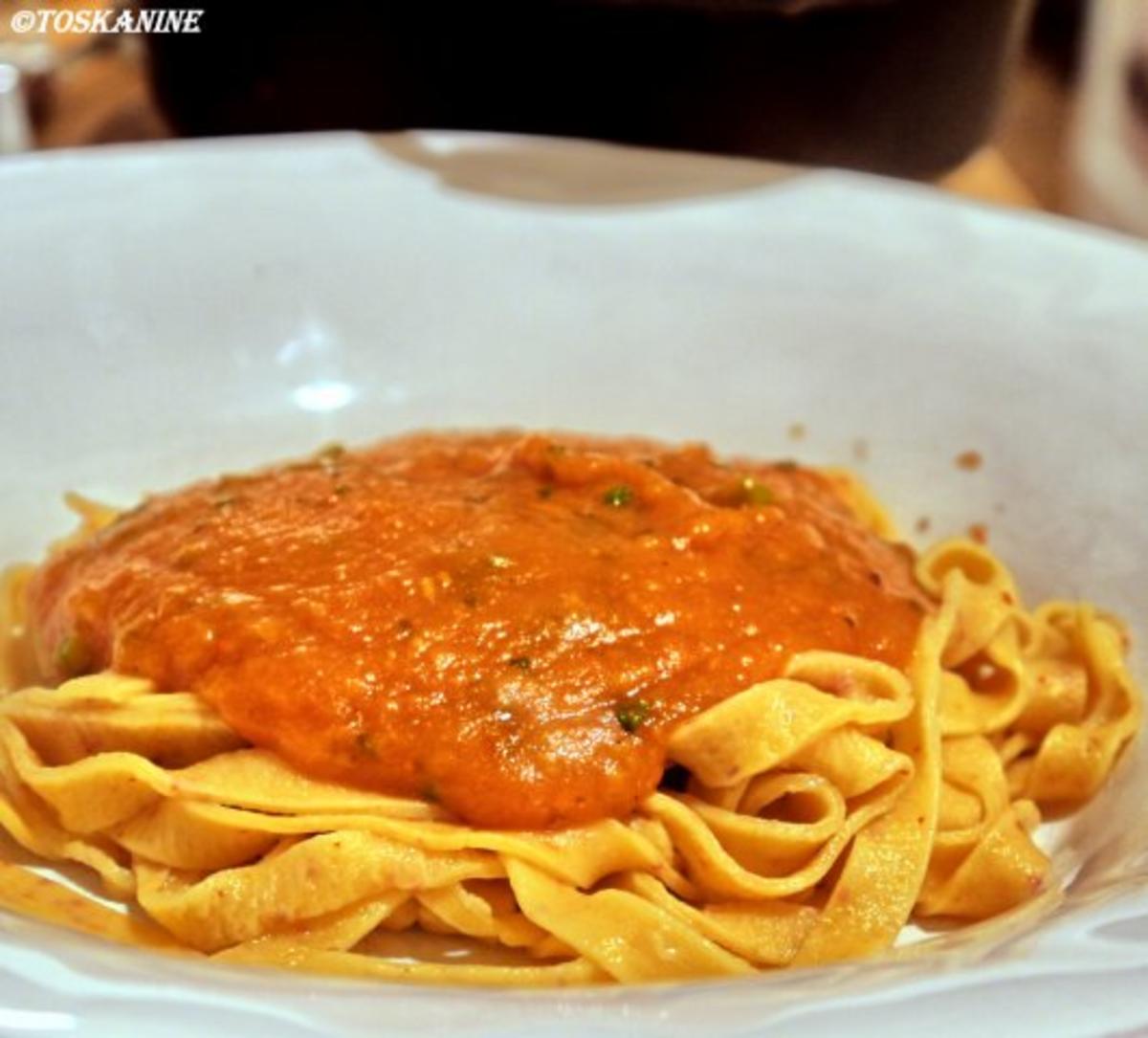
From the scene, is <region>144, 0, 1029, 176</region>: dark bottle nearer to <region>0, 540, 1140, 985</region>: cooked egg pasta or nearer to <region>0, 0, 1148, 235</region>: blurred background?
<region>0, 0, 1148, 235</region>: blurred background

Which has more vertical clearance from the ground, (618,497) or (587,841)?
(618,497)

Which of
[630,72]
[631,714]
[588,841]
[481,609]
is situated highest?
[630,72]

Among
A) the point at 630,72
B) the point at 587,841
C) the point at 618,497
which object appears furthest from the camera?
the point at 630,72

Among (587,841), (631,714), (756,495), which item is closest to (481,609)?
(631,714)

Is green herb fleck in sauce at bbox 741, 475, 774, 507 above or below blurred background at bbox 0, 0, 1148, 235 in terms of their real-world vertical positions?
below

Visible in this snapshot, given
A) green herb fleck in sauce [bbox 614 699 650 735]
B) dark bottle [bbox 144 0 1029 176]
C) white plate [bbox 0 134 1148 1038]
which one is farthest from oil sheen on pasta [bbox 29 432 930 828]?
dark bottle [bbox 144 0 1029 176]

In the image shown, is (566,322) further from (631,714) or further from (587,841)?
(587,841)

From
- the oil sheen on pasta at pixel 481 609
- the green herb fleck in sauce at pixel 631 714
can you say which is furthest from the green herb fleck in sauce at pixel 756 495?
the green herb fleck in sauce at pixel 631 714
